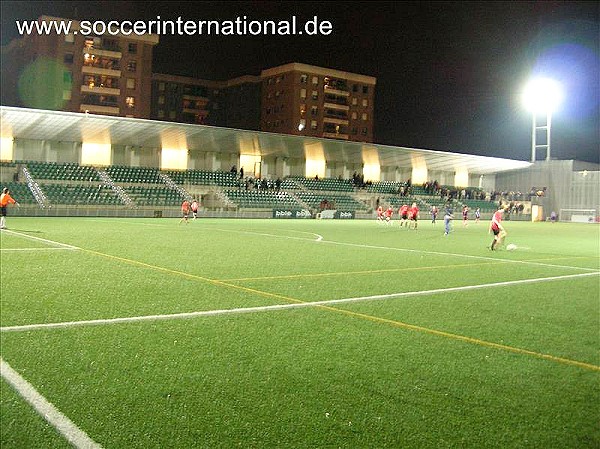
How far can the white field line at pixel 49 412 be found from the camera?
379 centimetres

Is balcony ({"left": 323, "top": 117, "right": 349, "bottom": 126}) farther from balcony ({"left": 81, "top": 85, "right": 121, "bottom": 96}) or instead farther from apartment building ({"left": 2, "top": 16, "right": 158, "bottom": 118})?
balcony ({"left": 81, "top": 85, "right": 121, "bottom": 96})

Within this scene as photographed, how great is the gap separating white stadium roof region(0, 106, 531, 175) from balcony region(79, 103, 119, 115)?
39106 mm

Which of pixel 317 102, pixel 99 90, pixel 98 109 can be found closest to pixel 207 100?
pixel 317 102

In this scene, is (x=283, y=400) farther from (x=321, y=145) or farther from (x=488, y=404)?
(x=321, y=145)

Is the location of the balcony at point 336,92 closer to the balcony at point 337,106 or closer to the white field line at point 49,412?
the balcony at point 337,106

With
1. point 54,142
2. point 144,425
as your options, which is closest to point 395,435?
point 144,425

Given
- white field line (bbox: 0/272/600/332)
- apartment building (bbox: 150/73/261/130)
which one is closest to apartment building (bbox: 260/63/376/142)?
apartment building (bbox: 150/73/261/130)

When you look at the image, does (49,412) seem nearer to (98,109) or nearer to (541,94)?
(541,94)

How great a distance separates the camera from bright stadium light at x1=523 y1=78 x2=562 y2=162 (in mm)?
60875

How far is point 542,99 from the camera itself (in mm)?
62156

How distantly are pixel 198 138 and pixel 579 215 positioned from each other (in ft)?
142

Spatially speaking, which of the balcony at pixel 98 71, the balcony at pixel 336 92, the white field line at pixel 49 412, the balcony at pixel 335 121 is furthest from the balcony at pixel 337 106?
the white field line at pixel 49 412

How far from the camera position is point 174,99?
123 meters

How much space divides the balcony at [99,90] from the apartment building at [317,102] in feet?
112
